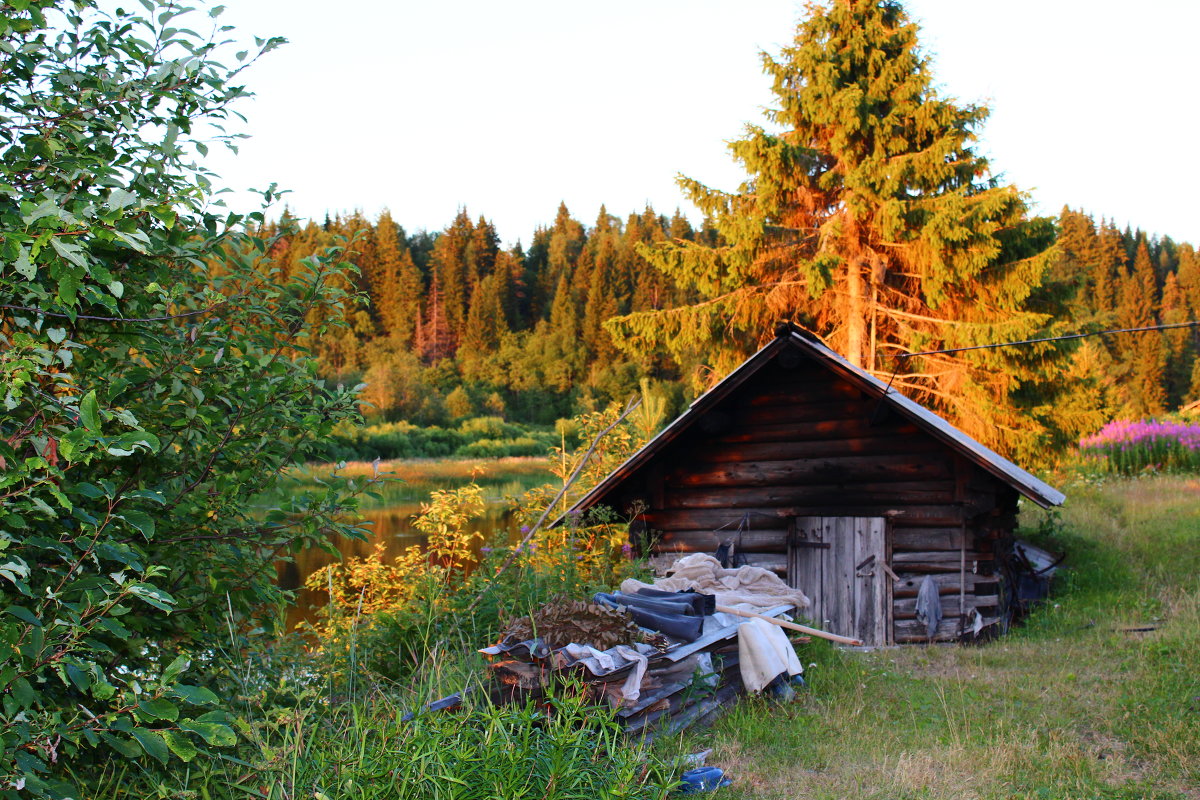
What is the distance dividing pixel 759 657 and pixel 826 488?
454 centimetres

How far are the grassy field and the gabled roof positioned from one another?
69.1 inches

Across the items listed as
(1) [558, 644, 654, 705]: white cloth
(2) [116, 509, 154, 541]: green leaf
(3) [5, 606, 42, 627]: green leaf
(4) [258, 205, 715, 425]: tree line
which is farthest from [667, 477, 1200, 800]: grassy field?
(4) [258, 205, 715, 425]: tree line

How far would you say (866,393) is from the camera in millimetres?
10758

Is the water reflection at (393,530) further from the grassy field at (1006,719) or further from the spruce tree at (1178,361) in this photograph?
the spruce tree at (1178,361)

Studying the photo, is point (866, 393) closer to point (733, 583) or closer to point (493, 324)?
point (733, 583)

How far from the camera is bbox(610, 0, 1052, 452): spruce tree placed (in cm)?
1862

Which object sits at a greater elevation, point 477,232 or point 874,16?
point 477,232

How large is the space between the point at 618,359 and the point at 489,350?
41.8ft

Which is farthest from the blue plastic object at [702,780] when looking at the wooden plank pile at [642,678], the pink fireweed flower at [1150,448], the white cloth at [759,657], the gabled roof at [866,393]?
the pink fireweed flower at [1150,448]

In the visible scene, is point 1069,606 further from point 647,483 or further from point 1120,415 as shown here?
point 1120,415

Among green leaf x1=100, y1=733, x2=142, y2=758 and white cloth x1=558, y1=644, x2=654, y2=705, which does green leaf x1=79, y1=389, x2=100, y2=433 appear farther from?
white cloth x1=558, y1=644, x2=654, y2=705

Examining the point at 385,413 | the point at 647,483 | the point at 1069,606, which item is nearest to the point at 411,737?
the point at 647,483

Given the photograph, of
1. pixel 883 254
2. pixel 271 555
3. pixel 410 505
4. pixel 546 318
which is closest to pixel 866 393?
pixel 271 555

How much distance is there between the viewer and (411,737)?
14.3 feet
